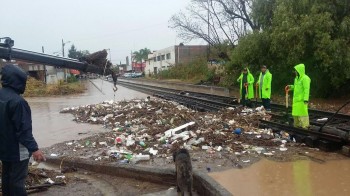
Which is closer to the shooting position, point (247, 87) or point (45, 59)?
point (45, 59)

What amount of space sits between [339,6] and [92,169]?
15.4 meters

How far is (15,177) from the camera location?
4.68 metres

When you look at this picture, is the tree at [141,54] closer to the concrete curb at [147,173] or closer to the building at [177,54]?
the building at [177,54]

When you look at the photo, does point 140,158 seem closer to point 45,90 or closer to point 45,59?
point 45,59

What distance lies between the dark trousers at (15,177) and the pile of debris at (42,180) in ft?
5.23

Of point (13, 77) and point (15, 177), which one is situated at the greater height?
point (13, 77)

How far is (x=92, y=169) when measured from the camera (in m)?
7.81

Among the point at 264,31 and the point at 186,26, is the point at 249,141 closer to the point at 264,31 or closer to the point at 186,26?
the point at 264,31

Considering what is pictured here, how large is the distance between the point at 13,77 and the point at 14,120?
52cm

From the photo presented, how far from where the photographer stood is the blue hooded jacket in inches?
177

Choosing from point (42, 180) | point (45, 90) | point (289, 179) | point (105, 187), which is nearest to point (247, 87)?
point (289, 179)

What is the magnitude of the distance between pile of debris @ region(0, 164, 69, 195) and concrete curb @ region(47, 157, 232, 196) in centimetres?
65

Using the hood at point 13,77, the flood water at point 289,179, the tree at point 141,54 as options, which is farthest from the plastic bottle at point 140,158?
the tree at point 141,54

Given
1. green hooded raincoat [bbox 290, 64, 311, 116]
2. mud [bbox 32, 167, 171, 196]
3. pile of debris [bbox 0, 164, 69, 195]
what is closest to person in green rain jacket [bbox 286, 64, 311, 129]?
green hooded raincoat [bbox 290, 64, 311, 116]
